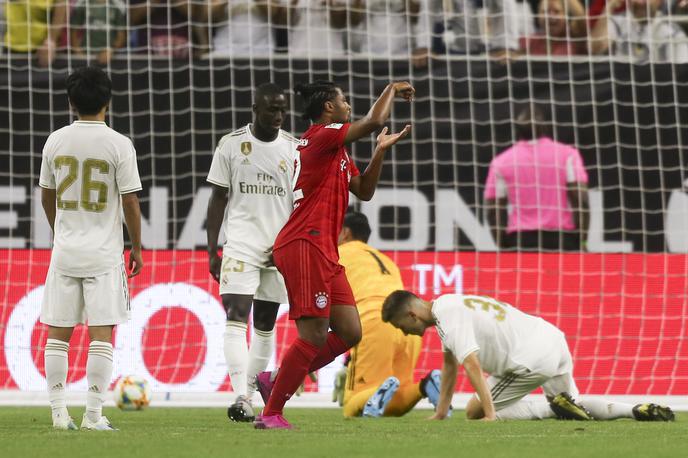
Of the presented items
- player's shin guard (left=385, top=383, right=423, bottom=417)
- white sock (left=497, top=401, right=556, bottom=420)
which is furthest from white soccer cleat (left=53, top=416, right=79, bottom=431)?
white sock (left=497, top=401, right=556, bottom=420)

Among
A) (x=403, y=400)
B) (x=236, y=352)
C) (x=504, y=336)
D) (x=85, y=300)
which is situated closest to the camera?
(x=85, y=300)

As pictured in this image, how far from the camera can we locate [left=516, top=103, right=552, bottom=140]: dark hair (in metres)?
11.9

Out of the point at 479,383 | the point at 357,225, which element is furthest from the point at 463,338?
the point at 357,225

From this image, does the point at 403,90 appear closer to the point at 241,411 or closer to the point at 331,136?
the point at 331,136

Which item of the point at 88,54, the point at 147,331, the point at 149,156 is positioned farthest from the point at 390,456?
the point at 88,54

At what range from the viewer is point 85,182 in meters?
5.97

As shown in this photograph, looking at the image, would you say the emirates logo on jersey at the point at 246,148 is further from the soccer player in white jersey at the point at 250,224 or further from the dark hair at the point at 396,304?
the dark hair at the point at 396,304

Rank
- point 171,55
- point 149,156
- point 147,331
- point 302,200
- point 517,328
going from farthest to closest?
point 171,55
point 149,156
point 147,331
point 517,328
point 302,200

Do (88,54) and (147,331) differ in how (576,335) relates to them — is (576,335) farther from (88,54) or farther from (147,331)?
(88,54)

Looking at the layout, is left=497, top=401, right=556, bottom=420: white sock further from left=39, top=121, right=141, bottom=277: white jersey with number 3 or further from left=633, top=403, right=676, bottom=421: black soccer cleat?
left=39, top=121, right=141, bottom=277: white jersey with number 3

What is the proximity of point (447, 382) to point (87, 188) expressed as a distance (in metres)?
2.92

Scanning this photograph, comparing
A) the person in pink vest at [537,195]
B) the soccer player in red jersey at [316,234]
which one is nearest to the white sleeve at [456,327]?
the soccer player in red jersey at [316,234]

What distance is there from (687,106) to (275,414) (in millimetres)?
7292

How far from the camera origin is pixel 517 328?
8.12 meters
